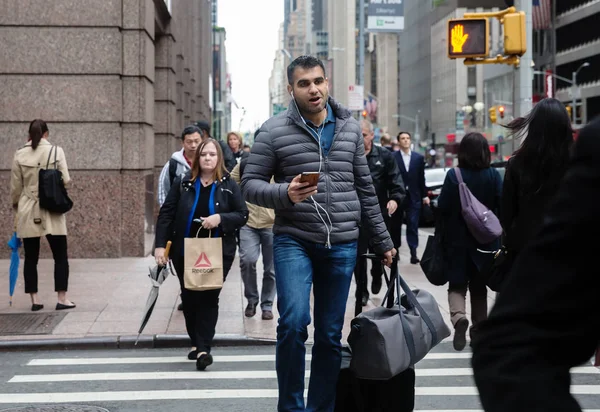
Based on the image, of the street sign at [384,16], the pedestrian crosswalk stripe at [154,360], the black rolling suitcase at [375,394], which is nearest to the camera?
the black rolling suitcase at [375,394]

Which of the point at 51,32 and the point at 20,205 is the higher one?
the point at 51,32

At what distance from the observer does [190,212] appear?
7.91 meters

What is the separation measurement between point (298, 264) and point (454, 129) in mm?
129262

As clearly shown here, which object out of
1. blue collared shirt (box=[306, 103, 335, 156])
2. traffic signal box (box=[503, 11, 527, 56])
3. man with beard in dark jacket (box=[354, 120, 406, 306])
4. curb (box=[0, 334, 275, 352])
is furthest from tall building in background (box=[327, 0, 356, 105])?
blue collared shirt (box=[306, 103, 335, 156])

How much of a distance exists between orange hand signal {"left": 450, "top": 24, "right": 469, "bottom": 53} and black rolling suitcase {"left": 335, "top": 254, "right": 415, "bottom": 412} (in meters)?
11.7

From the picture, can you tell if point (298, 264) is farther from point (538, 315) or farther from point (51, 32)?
point (51, 32)

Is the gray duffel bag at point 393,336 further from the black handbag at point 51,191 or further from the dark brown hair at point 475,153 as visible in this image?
the black handbag at point 51,191

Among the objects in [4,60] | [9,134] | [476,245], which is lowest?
[476,245]

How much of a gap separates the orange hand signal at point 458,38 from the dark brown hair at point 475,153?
8.47m

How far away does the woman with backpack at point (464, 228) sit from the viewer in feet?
26.5

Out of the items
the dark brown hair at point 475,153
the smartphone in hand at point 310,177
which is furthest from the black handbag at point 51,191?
the smartphone in hand at point 310,177

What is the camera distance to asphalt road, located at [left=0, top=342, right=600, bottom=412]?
681 cm

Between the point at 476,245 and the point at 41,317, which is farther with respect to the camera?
the point at 41,317

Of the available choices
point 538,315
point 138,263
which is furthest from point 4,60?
point 538,315
